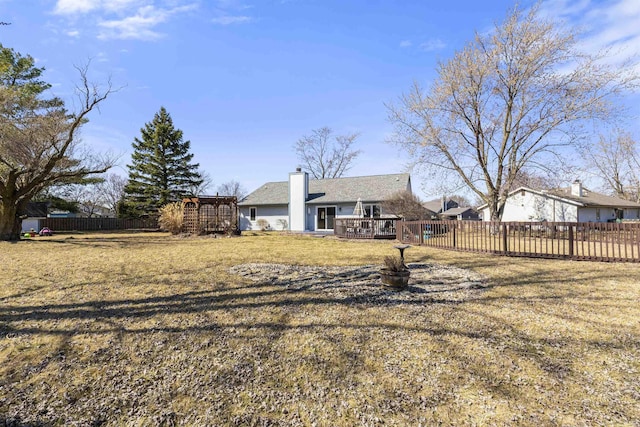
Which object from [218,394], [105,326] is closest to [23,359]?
[105,326]

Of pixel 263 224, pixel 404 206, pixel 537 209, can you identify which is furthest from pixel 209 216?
pixel 537 209

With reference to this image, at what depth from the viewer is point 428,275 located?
6.50 metres

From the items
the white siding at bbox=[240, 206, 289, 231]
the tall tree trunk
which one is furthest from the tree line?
the white siding at bbox=[240, 206, 289, 231]

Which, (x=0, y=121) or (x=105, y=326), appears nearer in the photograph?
(x=105, y=326)

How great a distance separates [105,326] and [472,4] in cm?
1254

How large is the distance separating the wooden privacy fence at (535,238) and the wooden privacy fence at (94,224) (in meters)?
25.6

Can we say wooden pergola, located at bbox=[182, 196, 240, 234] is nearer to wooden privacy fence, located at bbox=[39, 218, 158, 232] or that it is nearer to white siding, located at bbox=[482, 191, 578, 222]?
wooden privacy fence, located at bbox=[39, 218, 158, 232]

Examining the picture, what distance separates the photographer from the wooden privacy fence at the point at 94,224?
25.1 meters

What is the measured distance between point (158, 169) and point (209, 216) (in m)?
14.5

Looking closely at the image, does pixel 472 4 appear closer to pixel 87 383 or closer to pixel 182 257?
pixel 182 257

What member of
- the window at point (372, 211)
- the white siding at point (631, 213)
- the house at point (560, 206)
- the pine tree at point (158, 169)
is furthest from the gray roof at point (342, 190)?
the white siding at point (631, 213)

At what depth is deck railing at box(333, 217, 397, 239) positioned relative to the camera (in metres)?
16.6

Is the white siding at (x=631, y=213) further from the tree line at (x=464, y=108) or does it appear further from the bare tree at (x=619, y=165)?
the tree line at (x=464, y=108)

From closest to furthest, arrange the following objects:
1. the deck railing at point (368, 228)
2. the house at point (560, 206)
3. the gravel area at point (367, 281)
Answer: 1. the gravel area at point (367, 281)
2. the deck railing at point (368, 228)
3. the house at point (560, 206)
